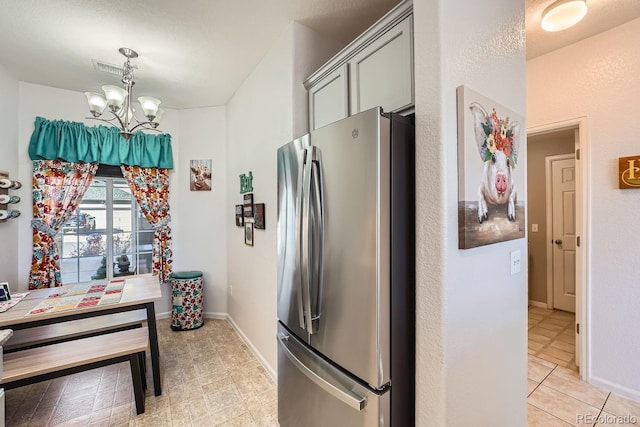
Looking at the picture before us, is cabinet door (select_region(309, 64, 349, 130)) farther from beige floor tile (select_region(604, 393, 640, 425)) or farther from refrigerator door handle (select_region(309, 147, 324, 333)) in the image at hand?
beige floor tile (select_region(604, 393, 640, 425))

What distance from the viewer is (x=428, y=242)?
44.7 inches

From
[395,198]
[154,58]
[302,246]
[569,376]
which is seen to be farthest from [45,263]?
[569,376]

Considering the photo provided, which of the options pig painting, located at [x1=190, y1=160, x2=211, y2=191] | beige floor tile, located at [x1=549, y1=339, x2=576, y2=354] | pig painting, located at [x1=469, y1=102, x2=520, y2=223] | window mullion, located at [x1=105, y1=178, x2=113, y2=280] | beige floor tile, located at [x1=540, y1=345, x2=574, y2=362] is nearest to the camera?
pig painting, located at [x1=469, y1=102, x2=520, y2=223]

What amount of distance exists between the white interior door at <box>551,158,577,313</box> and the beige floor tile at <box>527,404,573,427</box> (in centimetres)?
249

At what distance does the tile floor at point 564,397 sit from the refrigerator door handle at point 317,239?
5.62 feet

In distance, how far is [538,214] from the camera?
159 inches

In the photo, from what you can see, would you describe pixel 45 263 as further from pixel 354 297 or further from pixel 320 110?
pixel 354 297

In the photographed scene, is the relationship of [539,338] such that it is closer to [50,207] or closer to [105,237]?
[105,237]

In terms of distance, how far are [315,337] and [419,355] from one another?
50 centimetres

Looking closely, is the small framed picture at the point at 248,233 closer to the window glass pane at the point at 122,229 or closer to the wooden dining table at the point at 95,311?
the wooden dining table at the point at 95,311

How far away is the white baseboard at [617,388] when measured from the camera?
6.68 ft

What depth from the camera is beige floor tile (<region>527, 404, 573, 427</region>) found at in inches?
72.4

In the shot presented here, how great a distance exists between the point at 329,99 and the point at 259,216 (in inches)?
48.5

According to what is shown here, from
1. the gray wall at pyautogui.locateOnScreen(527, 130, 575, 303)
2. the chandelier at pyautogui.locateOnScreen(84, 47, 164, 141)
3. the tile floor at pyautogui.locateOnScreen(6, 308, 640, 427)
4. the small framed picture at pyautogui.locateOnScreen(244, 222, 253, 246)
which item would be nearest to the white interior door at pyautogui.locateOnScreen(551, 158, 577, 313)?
the gray wall at pyautogui.locateOnScreen(527, 130, 575, 303)
